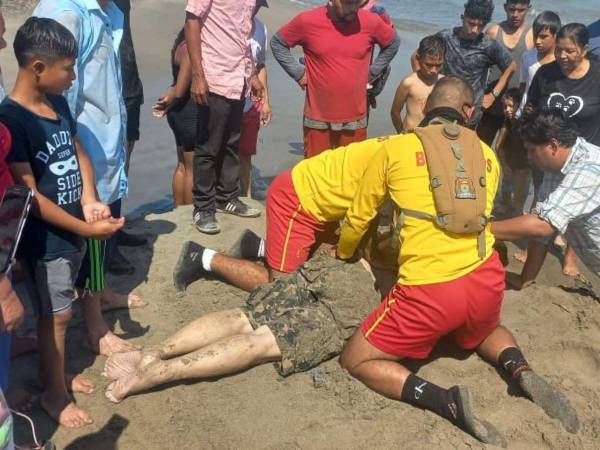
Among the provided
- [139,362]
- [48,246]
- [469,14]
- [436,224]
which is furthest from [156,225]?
[469,14]

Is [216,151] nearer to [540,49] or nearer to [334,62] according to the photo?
[334,62]

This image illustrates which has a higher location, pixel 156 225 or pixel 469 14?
pixel 469 14

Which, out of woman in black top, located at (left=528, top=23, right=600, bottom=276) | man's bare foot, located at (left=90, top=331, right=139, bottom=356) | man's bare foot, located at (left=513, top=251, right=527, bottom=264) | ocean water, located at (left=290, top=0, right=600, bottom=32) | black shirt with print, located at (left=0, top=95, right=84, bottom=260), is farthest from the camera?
ocean water, located at (left=290, top=0, right=600, bottom=32)

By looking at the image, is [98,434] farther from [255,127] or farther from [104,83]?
[255,127]

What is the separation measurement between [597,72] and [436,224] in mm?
2417

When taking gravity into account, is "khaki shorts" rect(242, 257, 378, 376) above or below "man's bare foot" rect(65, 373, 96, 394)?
above

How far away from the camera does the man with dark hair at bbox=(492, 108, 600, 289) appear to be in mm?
3732

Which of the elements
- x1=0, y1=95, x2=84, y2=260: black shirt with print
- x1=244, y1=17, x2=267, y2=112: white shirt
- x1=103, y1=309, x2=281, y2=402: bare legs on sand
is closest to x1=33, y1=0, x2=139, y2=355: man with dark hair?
x1=103, y1=309, x2=281, y2=402: bare legs on sand

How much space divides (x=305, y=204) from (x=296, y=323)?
78 centimetres

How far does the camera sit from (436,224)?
333cm

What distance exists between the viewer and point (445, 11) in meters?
18.6

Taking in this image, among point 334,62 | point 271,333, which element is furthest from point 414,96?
point 271,333

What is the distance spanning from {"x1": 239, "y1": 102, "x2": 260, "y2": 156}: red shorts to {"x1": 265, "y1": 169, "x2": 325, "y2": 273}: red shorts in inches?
63.4

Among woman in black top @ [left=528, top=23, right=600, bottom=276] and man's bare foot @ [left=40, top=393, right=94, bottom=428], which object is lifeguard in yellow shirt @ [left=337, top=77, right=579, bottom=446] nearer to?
man's bare foot @ [left=40, top=393, right=94, bottom=428]
